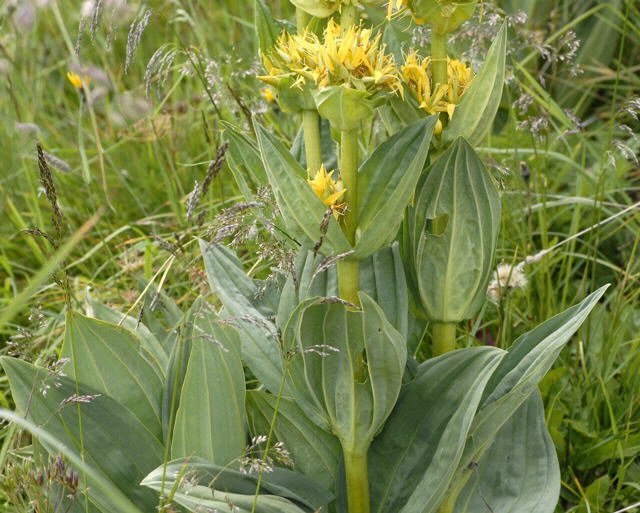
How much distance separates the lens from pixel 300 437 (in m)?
1.75

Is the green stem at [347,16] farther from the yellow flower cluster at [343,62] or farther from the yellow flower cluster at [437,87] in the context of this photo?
the yellow flower cluster at [437,87]

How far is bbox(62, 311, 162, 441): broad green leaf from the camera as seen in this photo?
1720 millimetres

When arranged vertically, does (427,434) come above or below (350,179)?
below

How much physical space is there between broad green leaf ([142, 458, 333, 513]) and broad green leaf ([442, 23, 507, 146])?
2.57 ft

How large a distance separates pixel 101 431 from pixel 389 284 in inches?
27.1

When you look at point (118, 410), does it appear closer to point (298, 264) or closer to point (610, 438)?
point (298, 264)

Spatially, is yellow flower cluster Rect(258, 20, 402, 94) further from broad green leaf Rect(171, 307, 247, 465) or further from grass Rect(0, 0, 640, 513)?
broad green leaf Rect(171, 307, 247, 465)

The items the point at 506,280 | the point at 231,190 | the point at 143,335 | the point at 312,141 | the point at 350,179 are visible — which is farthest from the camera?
the point at 231,190

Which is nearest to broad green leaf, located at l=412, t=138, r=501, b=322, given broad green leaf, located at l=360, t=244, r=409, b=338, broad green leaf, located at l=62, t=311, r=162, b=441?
broad green leaf, located at l=360, t=244, r=409, b=338

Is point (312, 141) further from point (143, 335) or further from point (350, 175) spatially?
point (143, 335)

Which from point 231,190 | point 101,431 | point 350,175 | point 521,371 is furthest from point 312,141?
point 231,190

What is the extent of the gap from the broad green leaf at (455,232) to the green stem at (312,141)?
0.75ft

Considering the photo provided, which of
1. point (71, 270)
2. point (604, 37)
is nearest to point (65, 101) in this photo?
point (71, 270)

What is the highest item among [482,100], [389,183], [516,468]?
[482,100]
